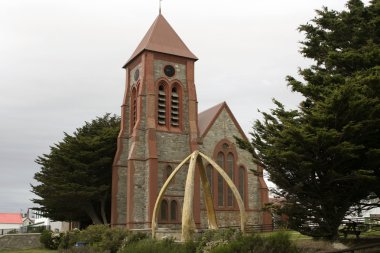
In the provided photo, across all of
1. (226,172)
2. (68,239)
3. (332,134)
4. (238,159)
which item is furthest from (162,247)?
(238,159)

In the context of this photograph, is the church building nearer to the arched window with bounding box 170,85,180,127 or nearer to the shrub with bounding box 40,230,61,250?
the arched window with bounding box 170,85,180,127

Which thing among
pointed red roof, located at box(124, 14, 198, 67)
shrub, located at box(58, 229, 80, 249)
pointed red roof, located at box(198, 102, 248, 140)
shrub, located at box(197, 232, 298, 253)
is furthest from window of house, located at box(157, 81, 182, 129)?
shrub, located at box(197, 232, 298, 253)

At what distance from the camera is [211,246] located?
15992 mm

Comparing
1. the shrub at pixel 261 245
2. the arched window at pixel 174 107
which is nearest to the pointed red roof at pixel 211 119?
the arched window at pixel 174 107

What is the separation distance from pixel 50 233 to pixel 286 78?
20262 mm

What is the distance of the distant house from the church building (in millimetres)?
78561

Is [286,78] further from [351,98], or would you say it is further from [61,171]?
[61,171]

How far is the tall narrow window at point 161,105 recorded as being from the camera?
38969 mm

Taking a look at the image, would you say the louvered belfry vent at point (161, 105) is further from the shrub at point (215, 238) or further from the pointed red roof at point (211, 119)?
the shrub at point (215, 238)

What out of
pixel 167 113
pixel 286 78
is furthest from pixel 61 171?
pixel 286 78

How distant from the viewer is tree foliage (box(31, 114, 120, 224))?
3725cm

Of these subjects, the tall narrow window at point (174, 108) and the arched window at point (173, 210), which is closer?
the arched window at point (173, 210)

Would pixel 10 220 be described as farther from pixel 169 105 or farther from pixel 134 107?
pixel 169 105

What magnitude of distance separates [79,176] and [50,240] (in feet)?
25.2
